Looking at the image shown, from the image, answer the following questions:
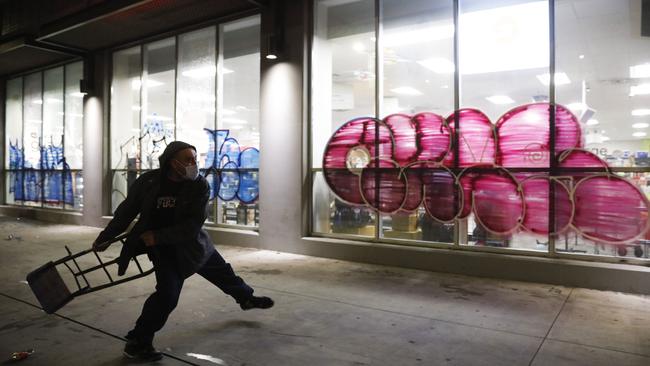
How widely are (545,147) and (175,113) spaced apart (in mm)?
7682

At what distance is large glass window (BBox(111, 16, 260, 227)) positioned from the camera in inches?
361

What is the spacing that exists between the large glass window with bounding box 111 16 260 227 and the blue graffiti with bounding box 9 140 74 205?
3.47 m

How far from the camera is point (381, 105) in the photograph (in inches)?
297

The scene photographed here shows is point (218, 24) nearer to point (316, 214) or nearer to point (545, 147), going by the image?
point (316, 214)

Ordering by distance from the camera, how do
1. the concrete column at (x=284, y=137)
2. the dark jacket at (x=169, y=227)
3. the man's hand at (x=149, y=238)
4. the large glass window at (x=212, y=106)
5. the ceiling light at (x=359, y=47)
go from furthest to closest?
the large glass window at (x=212, y=106)
the concrete column at (x=284, y=137)
the ceiling light at (x=359, y=47)
the dark jacket at (x=169, y=227)
the man's hand at (x=149, y=238)

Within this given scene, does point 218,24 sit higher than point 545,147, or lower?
higher

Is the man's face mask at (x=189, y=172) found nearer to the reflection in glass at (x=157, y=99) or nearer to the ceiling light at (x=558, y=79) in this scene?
the ceiling light at (x=558, y=79)

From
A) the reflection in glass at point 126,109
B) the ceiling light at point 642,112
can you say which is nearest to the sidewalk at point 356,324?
the ceiling light at point 642,112

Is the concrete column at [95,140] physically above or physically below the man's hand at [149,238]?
above

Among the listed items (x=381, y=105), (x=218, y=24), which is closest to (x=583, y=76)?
(x=381, y=105)

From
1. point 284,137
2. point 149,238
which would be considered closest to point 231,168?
point 284,137

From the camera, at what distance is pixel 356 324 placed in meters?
4.43

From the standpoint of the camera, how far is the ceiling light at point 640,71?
561 cm

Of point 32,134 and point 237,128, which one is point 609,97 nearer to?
point 237,128
